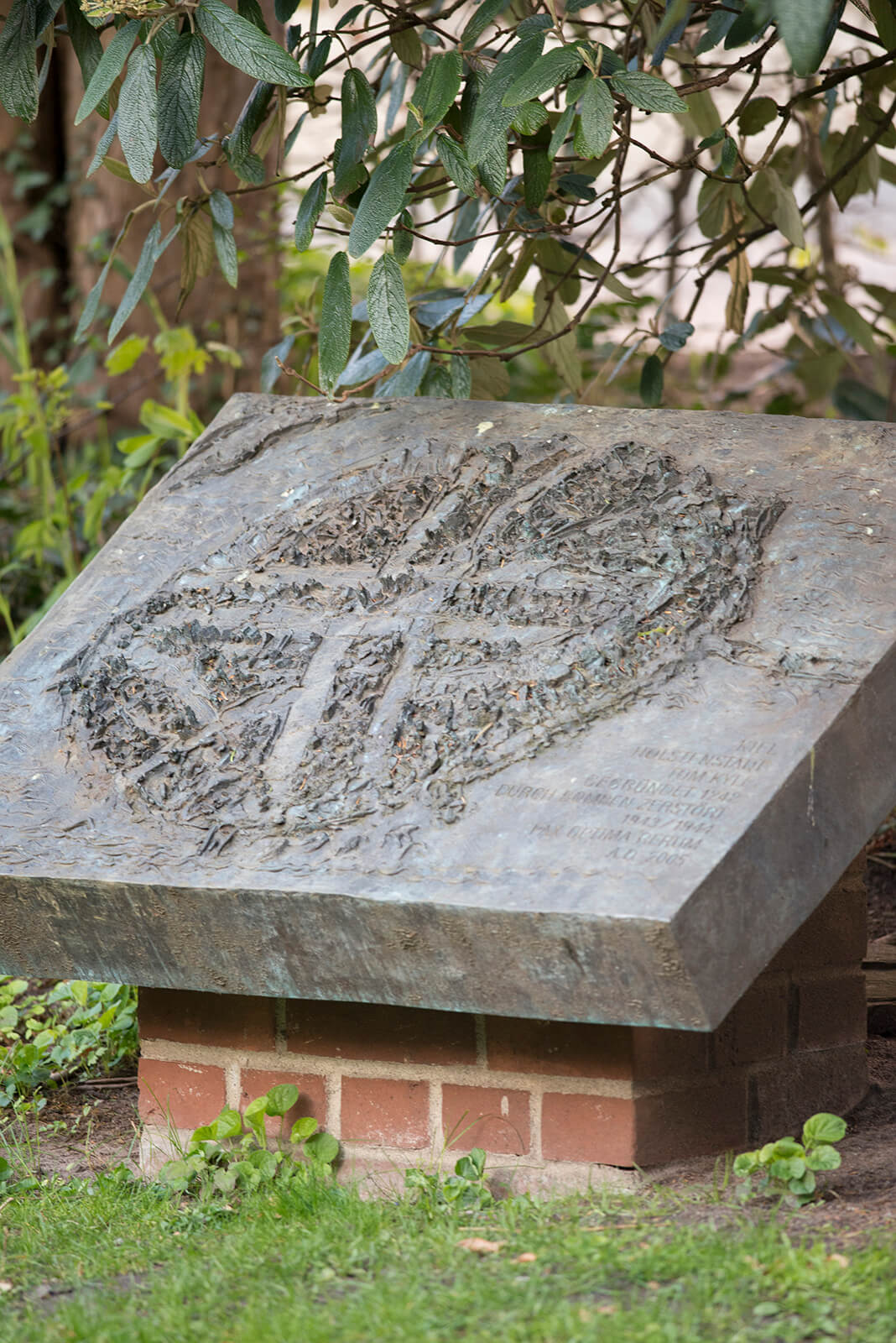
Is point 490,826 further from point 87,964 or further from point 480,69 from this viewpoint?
point 480,69

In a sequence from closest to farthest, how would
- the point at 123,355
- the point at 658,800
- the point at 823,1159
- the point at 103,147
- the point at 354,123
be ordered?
the point at 658,800 → the point at 823,1159 → the point at 103,147 → the point at 354,123 → the point at 123,355

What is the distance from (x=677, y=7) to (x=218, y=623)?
1.03m

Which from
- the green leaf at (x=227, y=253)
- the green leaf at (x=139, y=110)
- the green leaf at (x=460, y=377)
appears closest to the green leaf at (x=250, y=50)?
the green leaf at (x=139, y=110)

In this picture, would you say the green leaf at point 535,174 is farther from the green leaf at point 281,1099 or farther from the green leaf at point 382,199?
the green leaf at point 281,1099

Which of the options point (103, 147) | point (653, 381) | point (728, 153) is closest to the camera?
point (103, 147)

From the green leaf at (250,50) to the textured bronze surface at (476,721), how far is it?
1.95 feet

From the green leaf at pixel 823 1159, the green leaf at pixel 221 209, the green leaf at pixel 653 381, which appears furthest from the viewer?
the green leaf at pixel 653 381

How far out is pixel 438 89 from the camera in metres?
2.15

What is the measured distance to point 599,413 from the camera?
2.35m

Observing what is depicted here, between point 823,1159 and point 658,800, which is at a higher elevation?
point 658,800

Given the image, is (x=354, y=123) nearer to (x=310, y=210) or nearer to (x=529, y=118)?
(x=310, y=210)

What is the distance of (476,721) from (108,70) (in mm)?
1070

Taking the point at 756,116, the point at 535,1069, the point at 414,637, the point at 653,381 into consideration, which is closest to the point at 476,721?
the point at 414,637

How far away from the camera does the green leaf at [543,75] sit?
6.64 ft
